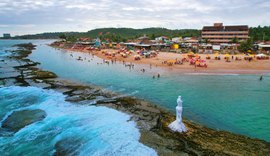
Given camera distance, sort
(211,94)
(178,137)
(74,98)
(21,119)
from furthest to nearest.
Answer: (211,94) < (74,98) < (21,119) < (178,137)

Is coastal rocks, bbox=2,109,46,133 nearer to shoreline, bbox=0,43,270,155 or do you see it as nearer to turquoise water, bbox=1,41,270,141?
shoreline, bbox=0,43,270,155

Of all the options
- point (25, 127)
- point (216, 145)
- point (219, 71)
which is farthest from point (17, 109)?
point (219, 71)

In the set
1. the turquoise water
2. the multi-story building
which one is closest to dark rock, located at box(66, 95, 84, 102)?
the turquoise water

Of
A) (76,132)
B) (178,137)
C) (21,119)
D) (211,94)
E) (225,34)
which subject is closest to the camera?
(178,137)

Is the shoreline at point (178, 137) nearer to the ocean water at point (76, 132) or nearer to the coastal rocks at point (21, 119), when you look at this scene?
the ocean water at point (76, 132)

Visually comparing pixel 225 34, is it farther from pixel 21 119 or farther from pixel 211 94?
pixel 21 119

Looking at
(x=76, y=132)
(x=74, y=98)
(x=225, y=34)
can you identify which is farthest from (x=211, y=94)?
(x=225, y=34)
